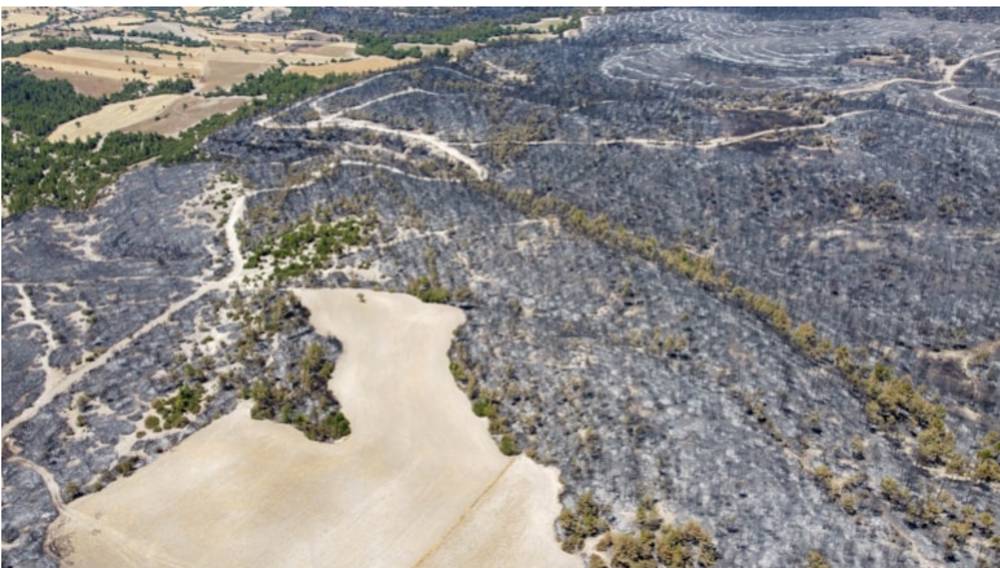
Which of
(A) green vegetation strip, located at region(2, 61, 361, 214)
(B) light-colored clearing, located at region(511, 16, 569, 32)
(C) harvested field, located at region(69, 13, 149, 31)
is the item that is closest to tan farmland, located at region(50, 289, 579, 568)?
(A) green vegetation strip, located at region(2, 61, 361, 214)

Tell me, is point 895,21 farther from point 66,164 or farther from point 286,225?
point 66,164

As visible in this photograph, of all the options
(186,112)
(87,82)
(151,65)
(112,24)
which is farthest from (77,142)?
(112,24)

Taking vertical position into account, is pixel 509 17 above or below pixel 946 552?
above

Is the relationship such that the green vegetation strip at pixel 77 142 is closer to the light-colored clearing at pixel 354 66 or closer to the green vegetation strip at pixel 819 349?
the light-colored clearing at pixel 354 66

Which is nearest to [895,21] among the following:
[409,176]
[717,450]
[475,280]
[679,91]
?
[679,91]

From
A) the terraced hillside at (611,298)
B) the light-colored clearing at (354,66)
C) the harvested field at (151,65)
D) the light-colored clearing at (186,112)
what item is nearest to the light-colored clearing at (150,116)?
the light-colored clearing at (186,112)

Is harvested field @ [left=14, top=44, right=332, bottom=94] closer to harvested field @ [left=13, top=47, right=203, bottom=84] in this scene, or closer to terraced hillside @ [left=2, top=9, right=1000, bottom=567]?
harvested field @ [left=13, top=47, right=203, bottom=84]
